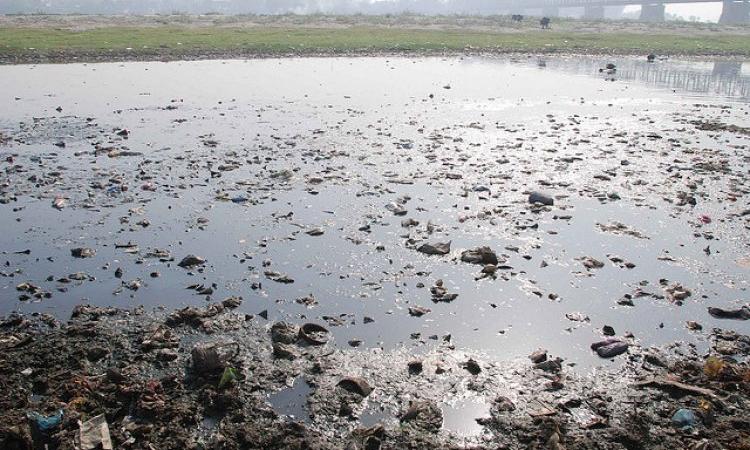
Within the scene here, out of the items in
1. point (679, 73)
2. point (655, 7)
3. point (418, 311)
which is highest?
point (655, 7)

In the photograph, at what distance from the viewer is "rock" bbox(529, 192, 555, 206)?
11.6m

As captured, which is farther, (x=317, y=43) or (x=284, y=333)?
(x=317, y=43)

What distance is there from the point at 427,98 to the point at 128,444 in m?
21.4

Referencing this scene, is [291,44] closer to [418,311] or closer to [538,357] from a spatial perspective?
[418,311]

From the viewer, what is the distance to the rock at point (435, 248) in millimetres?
9258

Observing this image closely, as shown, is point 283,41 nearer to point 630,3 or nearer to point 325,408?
point 325,408

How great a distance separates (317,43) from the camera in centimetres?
4956

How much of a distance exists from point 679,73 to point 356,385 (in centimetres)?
3990

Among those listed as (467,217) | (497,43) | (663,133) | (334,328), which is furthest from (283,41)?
(334,328)

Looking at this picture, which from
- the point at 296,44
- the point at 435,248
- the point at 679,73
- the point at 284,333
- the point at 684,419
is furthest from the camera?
the point at 296,44

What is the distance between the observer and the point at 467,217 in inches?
426

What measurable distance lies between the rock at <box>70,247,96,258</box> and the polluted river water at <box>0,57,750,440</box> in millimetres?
39

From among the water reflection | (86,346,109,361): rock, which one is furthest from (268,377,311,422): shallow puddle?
the water reflection

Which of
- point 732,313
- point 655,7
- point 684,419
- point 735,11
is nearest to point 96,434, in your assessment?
point 684,419
